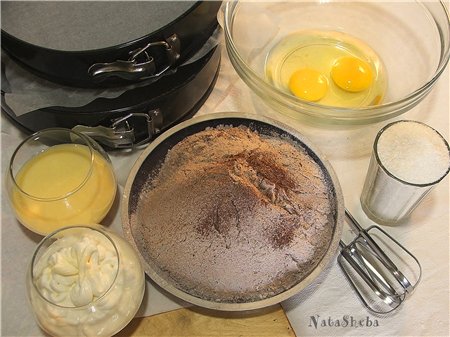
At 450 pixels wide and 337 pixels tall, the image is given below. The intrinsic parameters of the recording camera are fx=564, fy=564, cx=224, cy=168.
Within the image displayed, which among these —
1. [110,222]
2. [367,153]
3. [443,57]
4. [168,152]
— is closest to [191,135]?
[168,152]

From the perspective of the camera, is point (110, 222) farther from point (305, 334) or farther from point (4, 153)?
point (305, 334)

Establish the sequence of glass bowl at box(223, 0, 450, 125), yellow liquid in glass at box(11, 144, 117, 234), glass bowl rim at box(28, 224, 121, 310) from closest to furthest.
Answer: glass bowl rim at box(28, 224, 121, 310) → yellow liquid in glass at box(11, 144, 117, 234) → glass bowl at box(223, 0, 450, 125)

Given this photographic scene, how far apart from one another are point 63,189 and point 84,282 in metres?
0.17

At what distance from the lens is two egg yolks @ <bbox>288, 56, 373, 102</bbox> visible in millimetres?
948

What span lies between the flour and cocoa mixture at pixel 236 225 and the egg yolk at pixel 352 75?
0.69 feet

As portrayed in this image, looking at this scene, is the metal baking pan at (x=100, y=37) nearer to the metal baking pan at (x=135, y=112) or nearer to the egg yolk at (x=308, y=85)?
the metal baking pan at (x=135, y=112)

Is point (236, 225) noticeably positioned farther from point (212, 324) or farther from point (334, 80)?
point (334, 80)

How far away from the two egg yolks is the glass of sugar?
16cm

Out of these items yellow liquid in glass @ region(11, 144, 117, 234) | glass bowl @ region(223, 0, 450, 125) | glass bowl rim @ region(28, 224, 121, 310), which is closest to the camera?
glass bowl rim @ region(28, 224, 121, 310)

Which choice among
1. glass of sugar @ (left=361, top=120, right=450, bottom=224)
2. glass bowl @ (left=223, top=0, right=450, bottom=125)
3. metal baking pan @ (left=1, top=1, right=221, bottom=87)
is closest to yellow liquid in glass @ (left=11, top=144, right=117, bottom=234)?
metal baking pan @ (left=1, top=1, right=221, bottom=87)

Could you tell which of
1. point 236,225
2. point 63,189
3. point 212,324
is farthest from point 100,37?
point 212,324

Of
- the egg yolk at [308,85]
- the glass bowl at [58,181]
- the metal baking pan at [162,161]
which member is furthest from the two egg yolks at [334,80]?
the glass bowl at [58,181]

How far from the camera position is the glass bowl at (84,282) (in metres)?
0.67

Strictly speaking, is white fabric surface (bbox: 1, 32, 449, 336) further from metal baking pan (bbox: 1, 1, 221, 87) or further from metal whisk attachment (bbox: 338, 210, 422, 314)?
metal baking pan (bbox: 1, 1, 221, 87)
